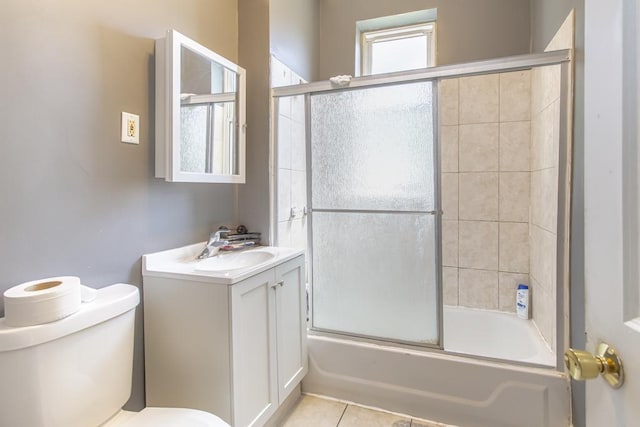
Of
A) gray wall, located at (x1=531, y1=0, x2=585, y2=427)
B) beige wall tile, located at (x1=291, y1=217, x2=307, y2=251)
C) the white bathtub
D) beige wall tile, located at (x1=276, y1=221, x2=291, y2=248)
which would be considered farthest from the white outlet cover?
the white bathtub

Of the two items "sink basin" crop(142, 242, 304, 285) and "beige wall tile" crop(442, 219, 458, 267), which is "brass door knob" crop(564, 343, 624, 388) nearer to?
"sink basin" crop(142, 242, 304, 285)

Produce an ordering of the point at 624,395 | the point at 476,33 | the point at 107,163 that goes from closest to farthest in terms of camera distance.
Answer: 1. the point at 624,395
2. the point at 107,163
3. the point at 476,33

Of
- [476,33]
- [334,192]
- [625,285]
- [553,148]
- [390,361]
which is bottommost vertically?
[390,361]

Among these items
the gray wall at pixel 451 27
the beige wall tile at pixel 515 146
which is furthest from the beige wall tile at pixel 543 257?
the gray wall at pixel 451 27

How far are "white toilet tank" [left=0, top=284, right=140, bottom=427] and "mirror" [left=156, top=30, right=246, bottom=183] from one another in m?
0.62

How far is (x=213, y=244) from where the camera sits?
1.69 meters

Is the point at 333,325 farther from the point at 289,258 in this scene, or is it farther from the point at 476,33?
the point at 476,33

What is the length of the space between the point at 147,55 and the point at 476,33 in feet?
7.22

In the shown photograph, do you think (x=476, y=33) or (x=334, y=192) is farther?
(x=476, y=33)

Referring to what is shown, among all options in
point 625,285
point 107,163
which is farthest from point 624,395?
point 107,163

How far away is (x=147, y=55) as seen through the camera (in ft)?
4.66

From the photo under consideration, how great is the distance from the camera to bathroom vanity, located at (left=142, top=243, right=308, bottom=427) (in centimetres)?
126

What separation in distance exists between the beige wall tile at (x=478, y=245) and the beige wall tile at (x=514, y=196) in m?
0.12

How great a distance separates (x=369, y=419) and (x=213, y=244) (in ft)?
4.06
